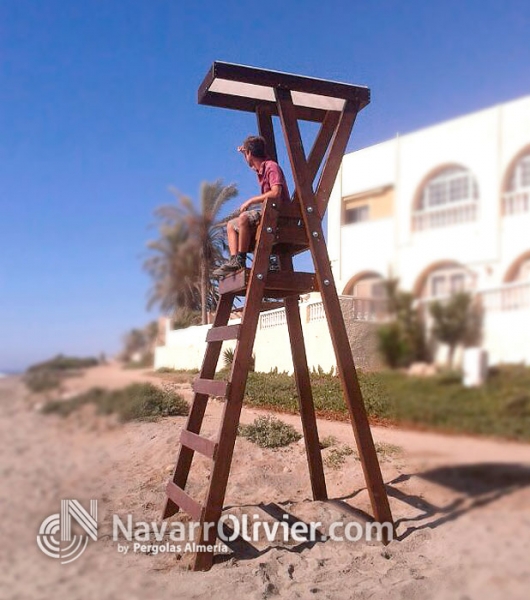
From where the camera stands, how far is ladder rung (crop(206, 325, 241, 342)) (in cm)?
306

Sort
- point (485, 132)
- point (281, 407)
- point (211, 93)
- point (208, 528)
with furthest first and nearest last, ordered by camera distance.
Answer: point (281, 407), point (211, 93), point (208, 528), point (485, 132)

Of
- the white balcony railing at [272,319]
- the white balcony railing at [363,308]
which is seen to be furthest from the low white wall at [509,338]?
the white balcony railing at [272,319]

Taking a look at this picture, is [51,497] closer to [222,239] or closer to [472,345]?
[222,239]

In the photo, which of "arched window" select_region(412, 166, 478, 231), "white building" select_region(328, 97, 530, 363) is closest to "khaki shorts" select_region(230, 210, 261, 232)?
"white building" select_region(328, 97, 530, 363)

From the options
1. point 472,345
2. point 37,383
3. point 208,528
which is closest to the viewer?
point 472,345

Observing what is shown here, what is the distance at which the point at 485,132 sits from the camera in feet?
3.52

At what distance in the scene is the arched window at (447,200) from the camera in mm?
1037

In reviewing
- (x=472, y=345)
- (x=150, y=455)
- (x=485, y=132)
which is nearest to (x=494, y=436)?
(x=472, y=345)

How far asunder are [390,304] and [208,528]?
216 centimetres

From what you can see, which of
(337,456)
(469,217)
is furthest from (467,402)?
(337,456)

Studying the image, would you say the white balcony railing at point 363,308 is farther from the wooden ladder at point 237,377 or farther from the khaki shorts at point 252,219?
the khaki shorts at point 252,219

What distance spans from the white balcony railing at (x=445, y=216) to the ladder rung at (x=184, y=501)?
229 cm

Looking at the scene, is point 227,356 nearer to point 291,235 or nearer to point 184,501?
point 184,501

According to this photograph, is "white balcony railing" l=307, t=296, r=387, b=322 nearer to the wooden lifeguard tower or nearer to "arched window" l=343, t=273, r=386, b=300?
"arched window" l=343, t=273, r=386, b=300
